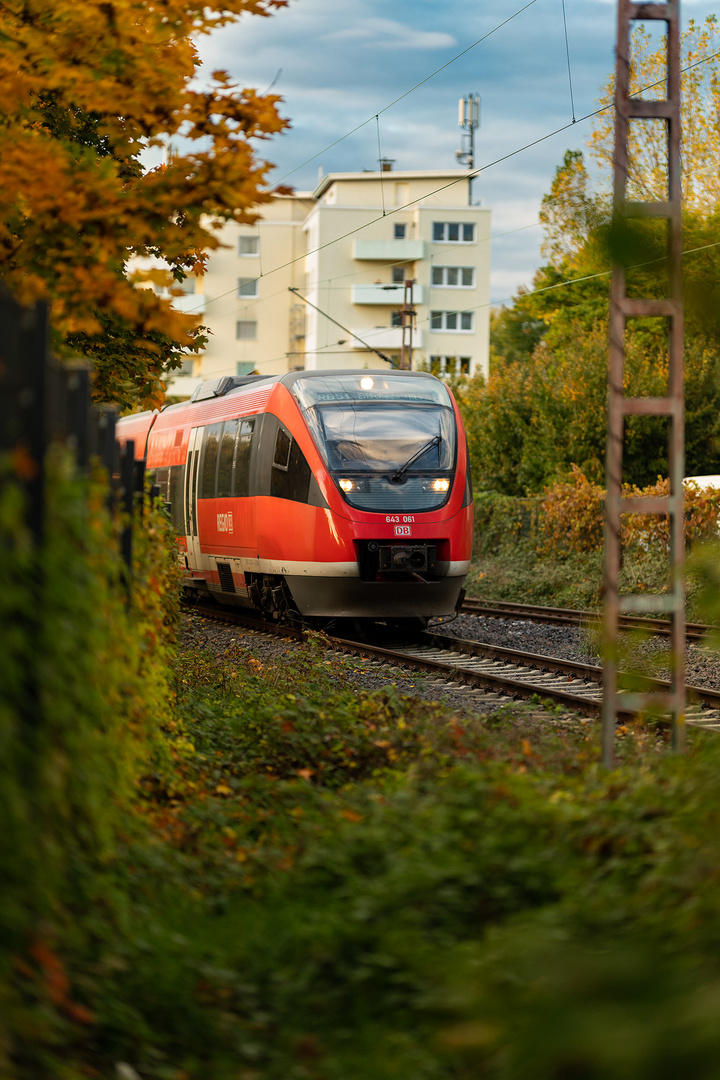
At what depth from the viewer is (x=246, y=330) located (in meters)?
70.8

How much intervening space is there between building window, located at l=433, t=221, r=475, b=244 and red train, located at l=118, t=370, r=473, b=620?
175ft

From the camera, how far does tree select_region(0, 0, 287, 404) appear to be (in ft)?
18.0

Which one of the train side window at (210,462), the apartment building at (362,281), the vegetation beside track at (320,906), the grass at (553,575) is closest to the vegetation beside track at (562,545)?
the grass at (553,575)

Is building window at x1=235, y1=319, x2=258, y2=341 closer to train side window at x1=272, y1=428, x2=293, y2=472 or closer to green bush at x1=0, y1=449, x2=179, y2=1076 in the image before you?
train side window at x1=272, y1=428, x2=293, y2=472

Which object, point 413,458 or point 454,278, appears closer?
point 413,458

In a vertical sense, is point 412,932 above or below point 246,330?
below

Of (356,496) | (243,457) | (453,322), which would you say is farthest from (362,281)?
(356,496)

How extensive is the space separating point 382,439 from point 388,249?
5339cm

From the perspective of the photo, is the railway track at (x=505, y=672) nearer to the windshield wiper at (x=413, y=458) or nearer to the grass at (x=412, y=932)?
the windshield wiper at (x=413, y=458)

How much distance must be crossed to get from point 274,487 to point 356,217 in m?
54.1

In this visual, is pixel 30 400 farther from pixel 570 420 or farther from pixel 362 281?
pixel 362 281

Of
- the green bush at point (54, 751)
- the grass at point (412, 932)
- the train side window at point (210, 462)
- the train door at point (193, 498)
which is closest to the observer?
the grass at point (412, 932)

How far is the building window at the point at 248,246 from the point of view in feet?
230

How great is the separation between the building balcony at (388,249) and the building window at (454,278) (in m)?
2.11
